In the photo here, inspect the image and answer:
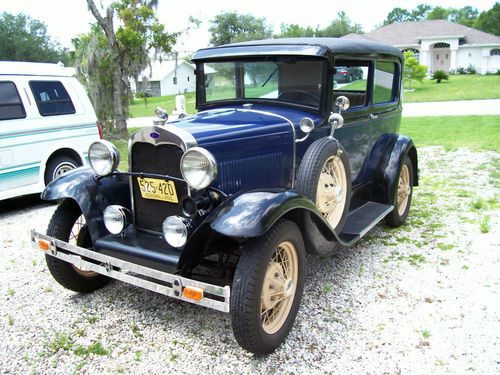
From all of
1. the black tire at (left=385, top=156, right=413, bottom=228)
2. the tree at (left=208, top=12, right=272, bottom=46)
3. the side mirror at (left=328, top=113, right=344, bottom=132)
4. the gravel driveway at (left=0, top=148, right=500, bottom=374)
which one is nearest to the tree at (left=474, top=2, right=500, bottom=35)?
the tree at (left=208, top=12, right=272, bottom=46)

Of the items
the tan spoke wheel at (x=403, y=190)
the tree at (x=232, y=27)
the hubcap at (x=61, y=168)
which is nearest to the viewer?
the tan spoke wheel at (x=403, y=190)

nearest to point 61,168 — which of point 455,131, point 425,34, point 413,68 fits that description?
point 455,131

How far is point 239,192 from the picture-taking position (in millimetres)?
2854

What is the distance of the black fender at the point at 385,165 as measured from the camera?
4.52 m

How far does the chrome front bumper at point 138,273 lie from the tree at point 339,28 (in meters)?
61.8

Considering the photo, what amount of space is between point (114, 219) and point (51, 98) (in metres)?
4.22

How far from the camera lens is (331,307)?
10.9ft

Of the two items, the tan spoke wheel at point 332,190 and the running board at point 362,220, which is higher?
the tan spoke wheel at point 332,190

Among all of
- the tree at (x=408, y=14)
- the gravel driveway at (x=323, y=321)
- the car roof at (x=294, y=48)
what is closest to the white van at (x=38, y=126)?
the gravel driveway at (x=323, y=321)

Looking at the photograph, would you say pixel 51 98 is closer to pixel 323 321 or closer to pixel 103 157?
pixel 103 157

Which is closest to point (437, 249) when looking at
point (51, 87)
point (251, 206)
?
point (251, 206)

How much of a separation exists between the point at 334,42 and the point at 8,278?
11.8 feet

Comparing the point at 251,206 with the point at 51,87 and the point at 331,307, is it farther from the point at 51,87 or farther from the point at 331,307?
the point at 51,87

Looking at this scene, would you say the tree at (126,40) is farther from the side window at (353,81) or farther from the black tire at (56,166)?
the side window at (353,81)
